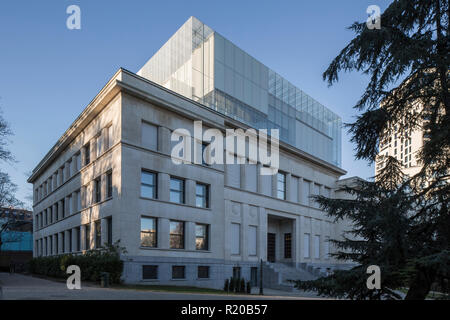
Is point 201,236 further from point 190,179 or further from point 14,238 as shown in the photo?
point 14,238

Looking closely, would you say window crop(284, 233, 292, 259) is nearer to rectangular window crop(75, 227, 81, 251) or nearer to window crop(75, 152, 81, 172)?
rectangular window crop(75, 227, 81, 251)

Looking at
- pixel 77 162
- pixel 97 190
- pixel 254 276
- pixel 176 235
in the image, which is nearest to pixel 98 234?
pixel 97 190

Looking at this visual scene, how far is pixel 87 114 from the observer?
1254 inches

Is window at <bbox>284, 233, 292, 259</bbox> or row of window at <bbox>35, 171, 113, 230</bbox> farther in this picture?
window at <bbox>284, 233, 292, 259</bbox>

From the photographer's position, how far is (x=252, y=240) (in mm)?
36969

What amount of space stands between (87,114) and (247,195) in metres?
15.4

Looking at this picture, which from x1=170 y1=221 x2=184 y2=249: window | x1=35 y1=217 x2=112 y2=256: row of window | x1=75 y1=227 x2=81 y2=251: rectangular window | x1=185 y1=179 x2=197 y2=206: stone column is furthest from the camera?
x1=75 y1=227 x2=81 y2=251: rectangular window

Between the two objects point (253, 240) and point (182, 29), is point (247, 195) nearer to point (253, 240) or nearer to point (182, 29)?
point (253, 240)

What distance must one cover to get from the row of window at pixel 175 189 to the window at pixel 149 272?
4753mm

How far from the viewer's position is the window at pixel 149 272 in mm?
26500

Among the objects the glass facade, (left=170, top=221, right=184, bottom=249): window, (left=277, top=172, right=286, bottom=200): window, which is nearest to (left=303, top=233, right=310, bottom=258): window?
(left=277, top=172, right=286, bottom=200): window

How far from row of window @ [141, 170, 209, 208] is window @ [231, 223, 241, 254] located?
13.9 ft

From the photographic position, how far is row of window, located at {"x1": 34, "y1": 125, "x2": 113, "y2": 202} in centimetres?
2977
